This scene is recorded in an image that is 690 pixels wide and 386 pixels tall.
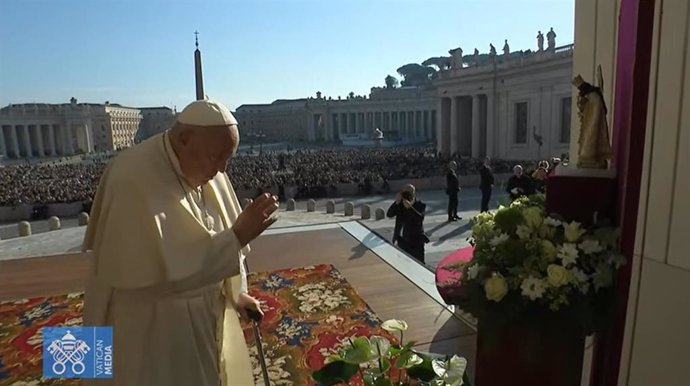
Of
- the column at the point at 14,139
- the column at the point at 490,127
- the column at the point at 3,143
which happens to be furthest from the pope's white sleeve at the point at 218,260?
the column at the point at 14,139

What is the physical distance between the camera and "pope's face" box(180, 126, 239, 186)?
5.29ft

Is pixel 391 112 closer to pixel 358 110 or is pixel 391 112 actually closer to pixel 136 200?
pixel 358 110

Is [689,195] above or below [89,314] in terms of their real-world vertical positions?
above

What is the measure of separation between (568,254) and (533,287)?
0.53ft

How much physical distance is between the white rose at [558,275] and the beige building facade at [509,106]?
85.5ft

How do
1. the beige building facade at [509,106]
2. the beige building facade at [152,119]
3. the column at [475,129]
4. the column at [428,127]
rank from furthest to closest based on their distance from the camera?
the beige building facade at [152,119], the column at [428,127], the column at [475,129], the beige building facade at [509,106]

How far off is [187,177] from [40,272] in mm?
5634

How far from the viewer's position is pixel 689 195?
158 cm

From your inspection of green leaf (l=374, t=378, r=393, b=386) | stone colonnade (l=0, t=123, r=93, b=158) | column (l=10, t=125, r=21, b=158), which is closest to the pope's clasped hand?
green leaf (l=374, t=378, r=393, b=386)

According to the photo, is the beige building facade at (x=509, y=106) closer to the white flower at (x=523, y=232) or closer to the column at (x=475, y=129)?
the column at (x=475, y=129)

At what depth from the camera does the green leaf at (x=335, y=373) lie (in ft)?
4.09

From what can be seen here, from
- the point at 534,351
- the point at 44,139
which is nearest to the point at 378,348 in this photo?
the point at 534,351

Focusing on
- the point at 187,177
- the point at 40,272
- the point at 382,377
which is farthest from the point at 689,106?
the point at 40,272

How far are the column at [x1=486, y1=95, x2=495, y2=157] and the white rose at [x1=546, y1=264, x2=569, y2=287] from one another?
3203 cm
